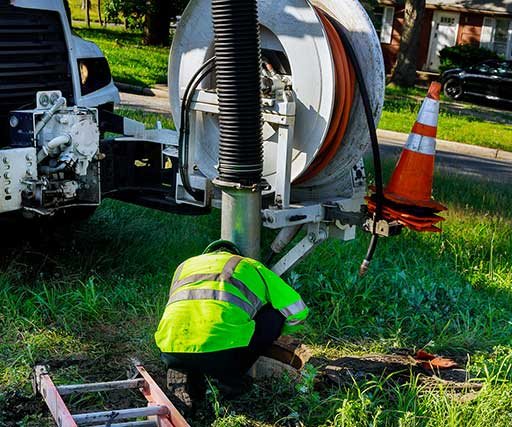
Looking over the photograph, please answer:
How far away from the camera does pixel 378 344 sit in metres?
5.02

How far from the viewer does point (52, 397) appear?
12.8ft

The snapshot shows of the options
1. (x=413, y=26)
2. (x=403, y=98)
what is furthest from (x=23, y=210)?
(x=413, y=26)

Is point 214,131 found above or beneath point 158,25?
above

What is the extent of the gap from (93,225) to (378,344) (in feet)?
9.39

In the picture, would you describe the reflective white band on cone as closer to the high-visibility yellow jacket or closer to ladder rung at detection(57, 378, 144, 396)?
the high-visibility yellow jacket

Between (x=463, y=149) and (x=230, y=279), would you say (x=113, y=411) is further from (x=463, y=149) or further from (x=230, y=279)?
(x=463, y=149)

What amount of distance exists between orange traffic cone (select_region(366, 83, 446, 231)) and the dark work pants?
101cm

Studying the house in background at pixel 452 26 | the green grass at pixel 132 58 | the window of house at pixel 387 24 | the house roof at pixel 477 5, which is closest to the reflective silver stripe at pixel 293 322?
the green grass at pixel 132 58

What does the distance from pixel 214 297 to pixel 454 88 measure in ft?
80.4

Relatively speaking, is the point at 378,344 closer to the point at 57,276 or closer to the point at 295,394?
the point at 295,394

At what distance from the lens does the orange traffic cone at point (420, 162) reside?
4.73 meters

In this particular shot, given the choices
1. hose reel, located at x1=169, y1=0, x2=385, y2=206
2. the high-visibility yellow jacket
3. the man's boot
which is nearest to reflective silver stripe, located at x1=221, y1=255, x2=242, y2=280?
the high-visibility yellow jacket

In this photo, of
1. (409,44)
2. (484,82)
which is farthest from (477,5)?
(409,44)

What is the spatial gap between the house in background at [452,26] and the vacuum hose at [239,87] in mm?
30756
